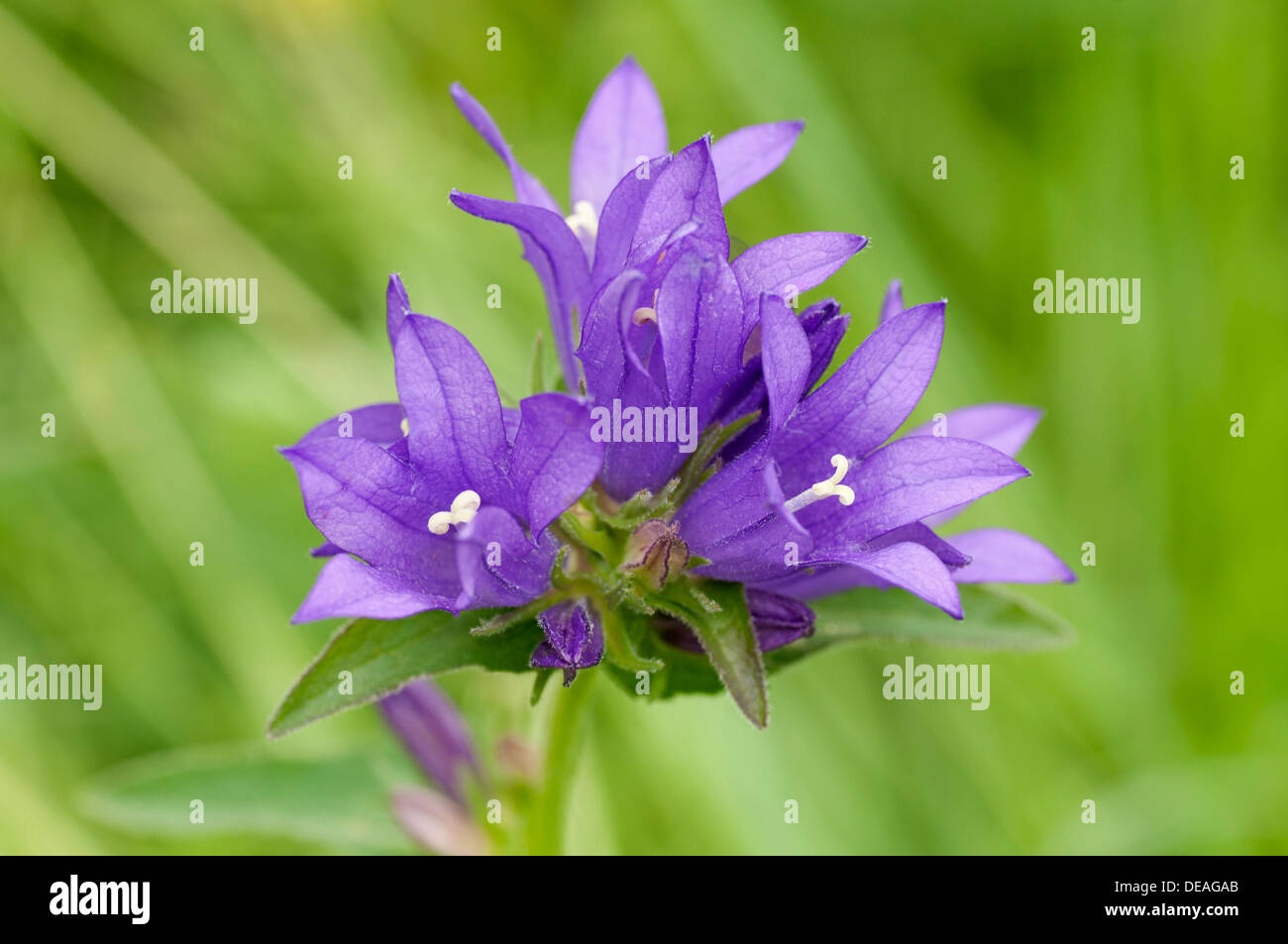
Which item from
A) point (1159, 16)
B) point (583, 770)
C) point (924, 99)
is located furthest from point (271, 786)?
point (1159, 16)

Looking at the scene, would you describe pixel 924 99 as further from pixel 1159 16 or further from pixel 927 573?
pixel 927 573

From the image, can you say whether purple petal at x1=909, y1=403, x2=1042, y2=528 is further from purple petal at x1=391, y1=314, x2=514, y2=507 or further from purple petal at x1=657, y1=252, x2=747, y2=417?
purple petal at x1=391, y1=314, x2=514, y2=507

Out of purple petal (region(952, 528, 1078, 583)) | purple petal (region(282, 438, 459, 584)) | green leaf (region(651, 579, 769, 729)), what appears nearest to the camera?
purple petal (region(282, 438, 459, 584))

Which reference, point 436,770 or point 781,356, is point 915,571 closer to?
point 781,356

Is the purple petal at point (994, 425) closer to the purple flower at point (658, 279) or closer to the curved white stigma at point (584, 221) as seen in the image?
the purple flower at point (658, 279)

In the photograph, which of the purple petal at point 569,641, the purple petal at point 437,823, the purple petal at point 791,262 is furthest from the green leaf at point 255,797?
the purple petal at point 791,262

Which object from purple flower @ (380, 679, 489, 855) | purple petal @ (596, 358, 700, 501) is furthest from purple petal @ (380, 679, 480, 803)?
purple petal @ (596, 358, 700, 501)
